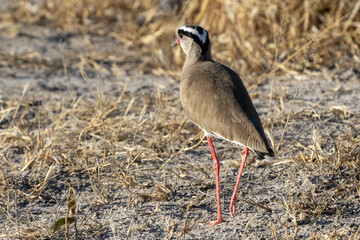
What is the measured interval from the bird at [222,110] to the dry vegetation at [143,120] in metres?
0.32

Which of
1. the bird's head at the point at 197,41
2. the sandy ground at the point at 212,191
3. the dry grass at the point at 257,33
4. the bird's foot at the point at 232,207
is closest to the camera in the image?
the sandy ground at the point at 212,191

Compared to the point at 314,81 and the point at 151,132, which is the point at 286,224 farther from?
the point at 314,81

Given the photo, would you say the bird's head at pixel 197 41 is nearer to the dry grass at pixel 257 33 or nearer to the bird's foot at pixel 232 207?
the bird's foot at pixel 232 207

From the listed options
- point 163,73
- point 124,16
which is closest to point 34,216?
point 163,73

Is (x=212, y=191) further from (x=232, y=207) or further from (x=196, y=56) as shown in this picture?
(x=196, y=56)

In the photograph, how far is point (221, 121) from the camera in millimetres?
3246

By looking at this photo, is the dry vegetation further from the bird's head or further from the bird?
the bird's head

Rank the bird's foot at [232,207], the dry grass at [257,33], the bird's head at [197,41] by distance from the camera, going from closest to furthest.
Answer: the bird's foot at [232,207]
the bird's head at [197,41]
the dry grass at [257,33]

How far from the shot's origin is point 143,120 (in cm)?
407

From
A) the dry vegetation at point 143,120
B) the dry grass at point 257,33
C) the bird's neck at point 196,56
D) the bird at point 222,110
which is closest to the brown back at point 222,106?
the bird at point 222,110

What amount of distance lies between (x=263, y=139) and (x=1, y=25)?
5.24m

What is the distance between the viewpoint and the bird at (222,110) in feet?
10.3

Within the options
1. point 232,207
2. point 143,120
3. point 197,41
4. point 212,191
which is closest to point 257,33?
point 197,41

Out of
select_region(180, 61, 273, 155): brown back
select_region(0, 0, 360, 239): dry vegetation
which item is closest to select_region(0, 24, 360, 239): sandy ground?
select_region(0, 0, 360, 239): dry vegetation
